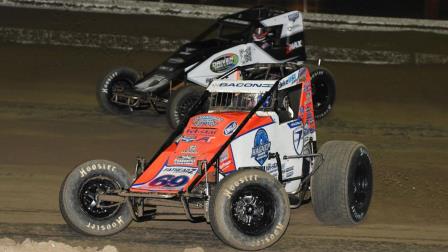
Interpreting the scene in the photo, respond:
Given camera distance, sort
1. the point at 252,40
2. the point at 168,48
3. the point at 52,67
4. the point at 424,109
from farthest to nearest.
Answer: the point at 168,48 < the point at 52,67 < the point at 424,109 < the point at 252,40

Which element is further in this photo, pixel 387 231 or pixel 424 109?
pixel 424 109

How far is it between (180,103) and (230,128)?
4149 mm

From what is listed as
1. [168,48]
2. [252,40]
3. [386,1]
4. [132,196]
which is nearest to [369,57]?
[386,1]

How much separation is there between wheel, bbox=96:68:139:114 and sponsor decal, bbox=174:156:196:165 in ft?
17.2

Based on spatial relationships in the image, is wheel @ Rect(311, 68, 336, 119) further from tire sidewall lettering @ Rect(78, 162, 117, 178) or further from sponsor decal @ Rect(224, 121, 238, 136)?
tire sidewall lettering @ Rect(78, 162, 117, 178)

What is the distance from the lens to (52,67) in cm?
1570

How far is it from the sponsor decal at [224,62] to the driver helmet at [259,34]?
455 millimetres

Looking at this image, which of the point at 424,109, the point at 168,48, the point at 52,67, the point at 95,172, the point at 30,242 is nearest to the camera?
the point at 30,242

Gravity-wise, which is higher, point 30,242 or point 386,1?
point 30,242

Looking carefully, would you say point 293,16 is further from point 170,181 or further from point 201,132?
point 170,181

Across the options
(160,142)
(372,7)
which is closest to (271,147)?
(160,142)

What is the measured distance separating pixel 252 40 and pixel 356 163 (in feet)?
17.4

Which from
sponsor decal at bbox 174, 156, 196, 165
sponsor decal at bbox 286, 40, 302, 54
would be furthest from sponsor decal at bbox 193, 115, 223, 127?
sponsor decal at bbox 286, 40, 302, 54

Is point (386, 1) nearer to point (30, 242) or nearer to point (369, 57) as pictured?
point (369, 57)
